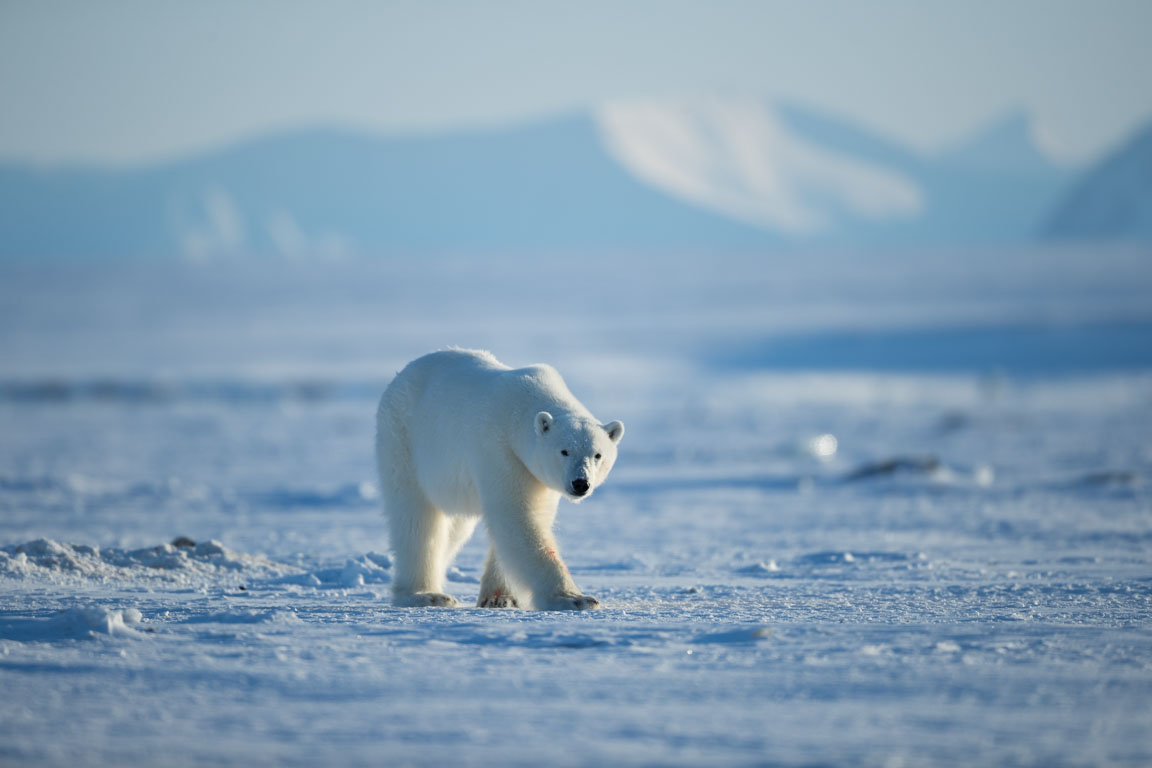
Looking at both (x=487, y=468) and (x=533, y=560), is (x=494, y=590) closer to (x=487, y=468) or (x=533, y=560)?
(x=533, y=560)

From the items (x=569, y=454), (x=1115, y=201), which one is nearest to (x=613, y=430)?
(x=569, y=454)

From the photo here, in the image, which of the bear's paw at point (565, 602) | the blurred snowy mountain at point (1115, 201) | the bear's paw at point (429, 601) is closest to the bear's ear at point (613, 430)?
the bear's paw at point (565, 602)

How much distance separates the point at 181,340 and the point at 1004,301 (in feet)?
101

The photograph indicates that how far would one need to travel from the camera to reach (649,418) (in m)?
17.7

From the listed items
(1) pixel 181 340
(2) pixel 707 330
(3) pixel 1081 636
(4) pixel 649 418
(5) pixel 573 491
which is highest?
(2) pixel 707 330

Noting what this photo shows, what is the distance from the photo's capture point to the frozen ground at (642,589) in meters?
3.13

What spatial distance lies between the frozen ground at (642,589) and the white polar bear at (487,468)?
0.25m

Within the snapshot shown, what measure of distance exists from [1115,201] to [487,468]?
179451 mm

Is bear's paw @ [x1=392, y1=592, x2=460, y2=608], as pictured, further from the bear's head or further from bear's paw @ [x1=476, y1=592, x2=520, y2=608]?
the bear's head

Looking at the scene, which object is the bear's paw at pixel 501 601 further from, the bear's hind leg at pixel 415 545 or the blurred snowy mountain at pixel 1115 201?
the blurred snowy mountain at pixel 1115 201

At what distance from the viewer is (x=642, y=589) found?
5.75 metres

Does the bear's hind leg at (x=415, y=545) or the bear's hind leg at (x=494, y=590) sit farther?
the bear's hind leg at (x=415, y=545)

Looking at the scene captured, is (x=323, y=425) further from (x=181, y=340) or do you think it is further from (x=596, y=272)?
(x=596, y=272)

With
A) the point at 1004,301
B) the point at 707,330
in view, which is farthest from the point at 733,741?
the point at 1004,301
